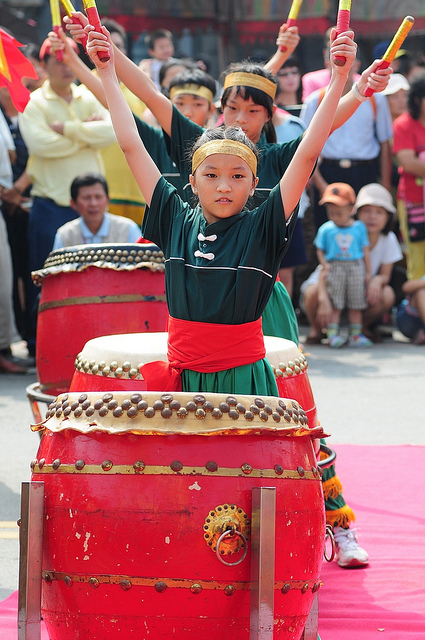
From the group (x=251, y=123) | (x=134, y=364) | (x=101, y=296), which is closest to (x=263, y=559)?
(x=134, y=364)

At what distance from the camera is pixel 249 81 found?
136 inches

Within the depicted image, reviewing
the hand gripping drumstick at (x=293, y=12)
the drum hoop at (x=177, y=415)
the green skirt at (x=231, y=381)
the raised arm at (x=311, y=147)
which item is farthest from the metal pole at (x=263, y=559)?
the hand gripping drumstick at (x=293, y=12)

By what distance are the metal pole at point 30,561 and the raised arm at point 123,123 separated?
0.85 m

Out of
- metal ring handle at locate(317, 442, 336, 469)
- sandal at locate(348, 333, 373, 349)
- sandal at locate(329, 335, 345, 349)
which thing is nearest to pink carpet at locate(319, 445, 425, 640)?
metal ring handle at locate(317, 442, 336, 469)

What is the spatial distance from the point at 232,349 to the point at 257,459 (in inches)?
14.9

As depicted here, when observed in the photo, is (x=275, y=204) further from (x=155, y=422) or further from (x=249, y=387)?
(x=155, y=422)

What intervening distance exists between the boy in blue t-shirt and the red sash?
5205 millimetres

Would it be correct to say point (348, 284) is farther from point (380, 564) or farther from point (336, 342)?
point (380, 564)

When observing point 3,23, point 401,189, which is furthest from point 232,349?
point 3,23

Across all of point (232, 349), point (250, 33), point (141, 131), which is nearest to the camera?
point (232, 349)

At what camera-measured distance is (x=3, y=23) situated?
934cm

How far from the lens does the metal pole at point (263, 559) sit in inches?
81.3

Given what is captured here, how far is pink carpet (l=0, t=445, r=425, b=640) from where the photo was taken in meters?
2.89

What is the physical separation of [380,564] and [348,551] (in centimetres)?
12
